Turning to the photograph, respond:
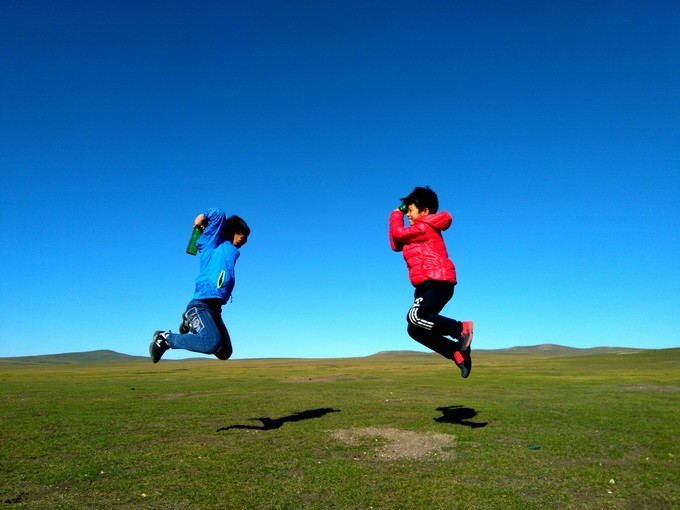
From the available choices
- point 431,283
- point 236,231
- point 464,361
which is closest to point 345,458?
point 464,361

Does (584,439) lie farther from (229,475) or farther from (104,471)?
(104,471)

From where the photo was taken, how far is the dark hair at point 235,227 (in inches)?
339

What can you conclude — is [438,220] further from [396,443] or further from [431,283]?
[396,443]

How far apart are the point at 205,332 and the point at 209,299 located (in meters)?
0.59

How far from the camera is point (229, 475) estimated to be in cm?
600

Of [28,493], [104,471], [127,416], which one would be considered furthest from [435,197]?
[127,416]

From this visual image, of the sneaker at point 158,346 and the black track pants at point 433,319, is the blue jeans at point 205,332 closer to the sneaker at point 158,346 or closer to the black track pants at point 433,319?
the sneaker at point 158,346

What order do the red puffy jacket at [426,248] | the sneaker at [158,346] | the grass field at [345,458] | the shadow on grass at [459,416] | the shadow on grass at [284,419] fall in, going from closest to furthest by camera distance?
1. the grass field at [345,458]
2. the red puffy jacket at [426,248]
3. the sneaker at [158,346]
4. the shadow on grass at [284,419]
5. the shadow on grass at [459,416]

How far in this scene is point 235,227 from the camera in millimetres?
8672

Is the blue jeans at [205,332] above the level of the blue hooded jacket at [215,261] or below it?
below

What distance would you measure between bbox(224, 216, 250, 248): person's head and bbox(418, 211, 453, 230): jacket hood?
3421 millimetres

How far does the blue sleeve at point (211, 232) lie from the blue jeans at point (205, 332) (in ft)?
3.33

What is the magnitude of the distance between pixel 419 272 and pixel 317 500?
3745 millimetres

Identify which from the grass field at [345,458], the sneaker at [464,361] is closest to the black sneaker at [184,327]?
the grass field at [345,458]
